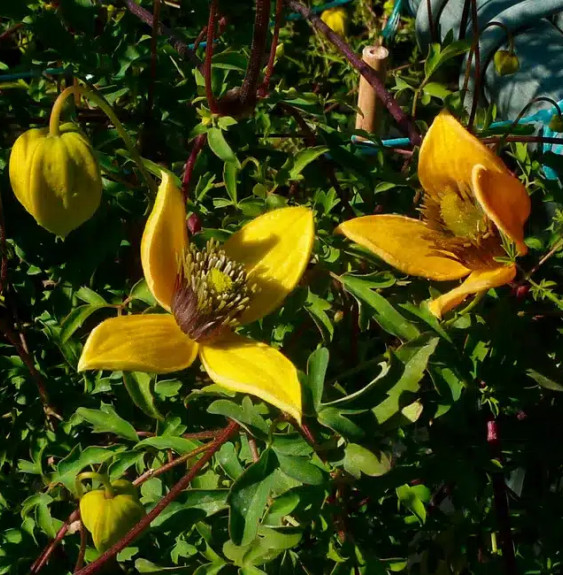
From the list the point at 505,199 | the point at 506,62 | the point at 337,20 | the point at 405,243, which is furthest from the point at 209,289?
the point at 337,20

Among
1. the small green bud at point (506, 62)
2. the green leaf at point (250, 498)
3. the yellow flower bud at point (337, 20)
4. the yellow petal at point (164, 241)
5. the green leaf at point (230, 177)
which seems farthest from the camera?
the yellow flower bud at point (337, 20)

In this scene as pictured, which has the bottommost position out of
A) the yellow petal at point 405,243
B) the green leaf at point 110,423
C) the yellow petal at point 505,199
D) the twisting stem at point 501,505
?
the twisting stem at point 501,505

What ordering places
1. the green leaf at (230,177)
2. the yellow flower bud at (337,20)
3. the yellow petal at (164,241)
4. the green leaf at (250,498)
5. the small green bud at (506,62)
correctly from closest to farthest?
1. the green leaf at (250,498)
2. the yellow petal at (164,241)
3. the green leaf at (230,177)
4. the small green bud at (506,62)
5. the yellow flower bud at (337,20)

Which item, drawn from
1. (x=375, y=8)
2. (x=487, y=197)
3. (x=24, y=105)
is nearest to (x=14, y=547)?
(x=24, y=105)

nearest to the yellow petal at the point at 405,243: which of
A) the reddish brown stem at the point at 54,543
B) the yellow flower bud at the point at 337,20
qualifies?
the reddish brown stem at the point at 54,543

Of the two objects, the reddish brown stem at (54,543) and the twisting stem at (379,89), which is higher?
the twisting stem at (379,89)

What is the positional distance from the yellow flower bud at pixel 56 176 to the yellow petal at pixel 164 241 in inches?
2.8

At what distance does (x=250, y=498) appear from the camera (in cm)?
85

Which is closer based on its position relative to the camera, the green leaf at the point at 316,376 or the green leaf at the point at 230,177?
the green leaf at the point at 316,376

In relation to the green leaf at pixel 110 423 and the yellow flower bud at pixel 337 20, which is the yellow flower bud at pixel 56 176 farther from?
the yellow flower bud at pixel 337 20

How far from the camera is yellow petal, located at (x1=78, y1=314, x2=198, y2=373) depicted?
875 mm

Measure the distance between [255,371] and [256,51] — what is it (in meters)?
0.36

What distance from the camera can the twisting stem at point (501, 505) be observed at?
114 cm

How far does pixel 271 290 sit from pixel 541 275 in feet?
1.49
